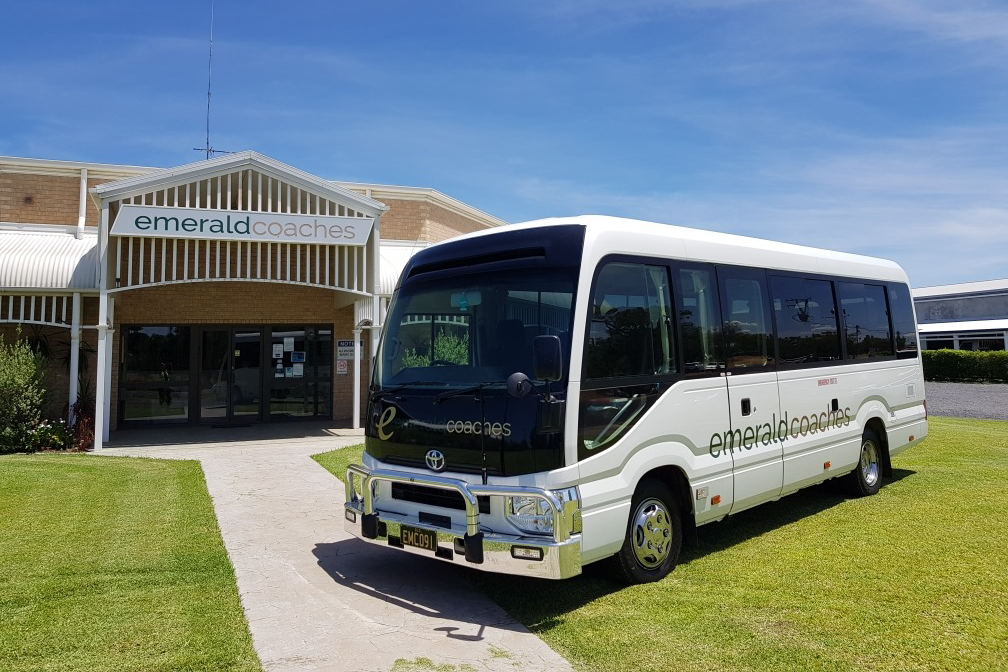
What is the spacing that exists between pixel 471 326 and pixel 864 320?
5631 millimetres

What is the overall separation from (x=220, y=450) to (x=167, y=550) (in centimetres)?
705

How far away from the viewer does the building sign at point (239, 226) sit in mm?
12852

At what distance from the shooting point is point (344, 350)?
17.7 metres

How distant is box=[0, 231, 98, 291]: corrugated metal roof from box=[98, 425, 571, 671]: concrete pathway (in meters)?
6.83

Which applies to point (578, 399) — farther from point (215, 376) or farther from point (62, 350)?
point (62, 350)

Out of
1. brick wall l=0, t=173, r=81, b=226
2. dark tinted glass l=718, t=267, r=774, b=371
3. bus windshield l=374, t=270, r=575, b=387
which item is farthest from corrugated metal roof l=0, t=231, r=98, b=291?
dark tinted glass l=718, t=267, r=774, b=371

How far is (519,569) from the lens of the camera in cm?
451

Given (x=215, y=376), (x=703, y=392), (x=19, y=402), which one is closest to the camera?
(x=703, y=392)

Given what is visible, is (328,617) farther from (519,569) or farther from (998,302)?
(998,302)

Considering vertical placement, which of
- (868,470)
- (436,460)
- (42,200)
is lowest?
(868,470)

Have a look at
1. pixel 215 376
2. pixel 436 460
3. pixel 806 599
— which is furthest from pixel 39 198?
pixel 806 599

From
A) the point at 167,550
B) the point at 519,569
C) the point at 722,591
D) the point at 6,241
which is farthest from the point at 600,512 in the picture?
the point at 6,241

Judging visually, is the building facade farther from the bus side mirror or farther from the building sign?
the bus side mirror

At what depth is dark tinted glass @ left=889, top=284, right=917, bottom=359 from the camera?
9156 mm
